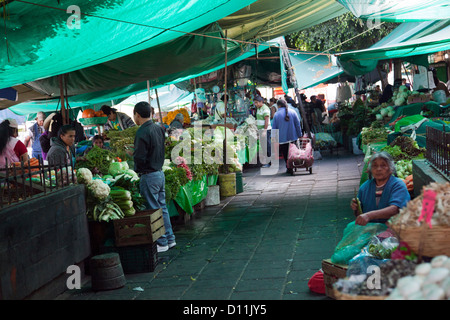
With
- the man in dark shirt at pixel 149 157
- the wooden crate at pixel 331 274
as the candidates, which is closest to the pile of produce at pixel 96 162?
the man in dark shirt at pixel 149 157

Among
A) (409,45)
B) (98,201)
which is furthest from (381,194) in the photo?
(409,45)

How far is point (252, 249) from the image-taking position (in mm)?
7168

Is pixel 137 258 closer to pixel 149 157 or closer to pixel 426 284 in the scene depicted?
pixel 149 157

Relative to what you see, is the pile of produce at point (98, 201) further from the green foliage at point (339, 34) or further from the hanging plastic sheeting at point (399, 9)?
the green foliage at point (339, 34)

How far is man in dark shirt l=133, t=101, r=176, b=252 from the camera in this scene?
7.23 m

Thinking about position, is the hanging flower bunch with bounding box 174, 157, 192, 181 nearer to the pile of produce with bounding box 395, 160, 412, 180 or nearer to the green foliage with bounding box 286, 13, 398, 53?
the pile of produce with bounding box 395, 160, 412, 180

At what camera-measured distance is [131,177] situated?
7.69 meters

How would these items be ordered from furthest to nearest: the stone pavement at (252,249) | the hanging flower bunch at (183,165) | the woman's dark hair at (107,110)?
the woman's dark hair at (107,110)
the hanging flower bunch at (183,165)
the stone pavement at (252,249)

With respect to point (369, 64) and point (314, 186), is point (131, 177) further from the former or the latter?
point (369, 64)

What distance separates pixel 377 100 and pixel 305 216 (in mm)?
13061

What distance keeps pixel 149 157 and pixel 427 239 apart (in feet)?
15.3

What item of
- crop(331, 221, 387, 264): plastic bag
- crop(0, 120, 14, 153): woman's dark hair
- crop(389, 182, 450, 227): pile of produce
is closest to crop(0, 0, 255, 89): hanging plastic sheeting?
crop(0, 120, 14, 153): woman's dark hair

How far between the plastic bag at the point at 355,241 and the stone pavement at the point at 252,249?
0.49 m

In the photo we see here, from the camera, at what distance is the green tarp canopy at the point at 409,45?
11977 millimetres
